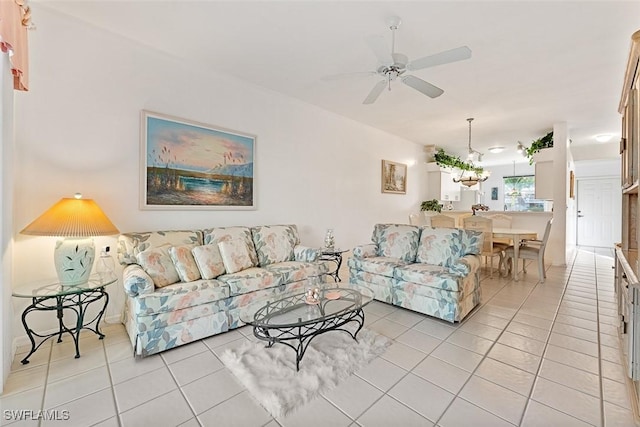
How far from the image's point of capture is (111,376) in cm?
188


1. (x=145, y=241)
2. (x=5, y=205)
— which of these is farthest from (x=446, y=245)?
(x=5, y=205)

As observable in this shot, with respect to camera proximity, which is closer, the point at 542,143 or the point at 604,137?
the point at 542,143

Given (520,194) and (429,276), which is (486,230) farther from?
(520,194)

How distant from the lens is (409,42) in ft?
8.91

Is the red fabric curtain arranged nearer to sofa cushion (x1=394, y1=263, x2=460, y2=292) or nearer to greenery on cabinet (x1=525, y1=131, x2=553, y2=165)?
sofa cushion (x1=394, y1=263, x2=460, y2=292)

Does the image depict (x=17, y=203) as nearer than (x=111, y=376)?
No

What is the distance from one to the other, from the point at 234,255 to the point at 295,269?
659mm

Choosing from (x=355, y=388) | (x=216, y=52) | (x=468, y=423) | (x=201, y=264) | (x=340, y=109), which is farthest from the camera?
(x=340, y=109)

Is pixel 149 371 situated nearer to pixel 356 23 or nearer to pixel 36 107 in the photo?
pixel 36 107

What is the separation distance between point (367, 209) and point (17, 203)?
4.74 meters

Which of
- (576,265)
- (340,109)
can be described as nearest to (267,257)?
(340,109)

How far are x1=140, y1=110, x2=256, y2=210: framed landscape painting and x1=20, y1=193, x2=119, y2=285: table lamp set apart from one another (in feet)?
2.04

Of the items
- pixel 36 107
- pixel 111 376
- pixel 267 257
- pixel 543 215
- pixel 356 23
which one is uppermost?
pixel 356 23

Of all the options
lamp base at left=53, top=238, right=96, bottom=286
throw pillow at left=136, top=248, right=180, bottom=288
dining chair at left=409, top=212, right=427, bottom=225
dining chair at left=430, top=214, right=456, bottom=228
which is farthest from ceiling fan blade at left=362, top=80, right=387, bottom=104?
dining chair at left=409, top=212, right=427, bottom=225
